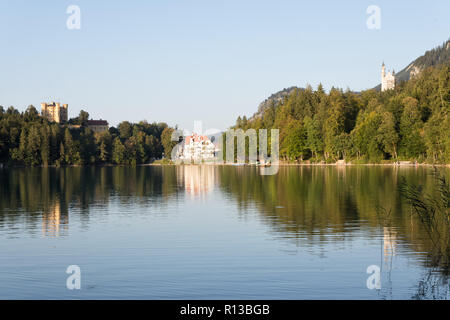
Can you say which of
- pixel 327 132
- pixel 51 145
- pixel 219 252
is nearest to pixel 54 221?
pixel 219 252

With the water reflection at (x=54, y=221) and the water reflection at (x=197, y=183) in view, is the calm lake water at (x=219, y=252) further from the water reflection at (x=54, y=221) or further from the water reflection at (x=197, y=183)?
the water reflection at (x=197, y=183)

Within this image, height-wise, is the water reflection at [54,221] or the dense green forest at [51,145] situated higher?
the dense green forest at [51,145]

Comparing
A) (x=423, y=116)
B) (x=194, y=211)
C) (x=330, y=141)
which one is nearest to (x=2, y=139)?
(x=330, y=141)

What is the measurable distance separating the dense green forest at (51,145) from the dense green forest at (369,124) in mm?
58370

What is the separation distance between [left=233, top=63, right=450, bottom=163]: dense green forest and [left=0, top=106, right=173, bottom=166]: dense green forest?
58.4 metres

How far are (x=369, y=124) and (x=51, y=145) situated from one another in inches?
3964

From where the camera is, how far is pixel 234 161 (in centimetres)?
15850

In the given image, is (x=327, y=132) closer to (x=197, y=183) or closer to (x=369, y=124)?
(x=369, y=124)

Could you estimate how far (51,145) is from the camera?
529ft

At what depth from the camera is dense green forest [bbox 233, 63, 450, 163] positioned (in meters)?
96.4

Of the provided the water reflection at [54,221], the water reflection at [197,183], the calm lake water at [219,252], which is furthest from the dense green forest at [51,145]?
the water reflection at [54,221]

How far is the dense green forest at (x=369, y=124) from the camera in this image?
9638cm

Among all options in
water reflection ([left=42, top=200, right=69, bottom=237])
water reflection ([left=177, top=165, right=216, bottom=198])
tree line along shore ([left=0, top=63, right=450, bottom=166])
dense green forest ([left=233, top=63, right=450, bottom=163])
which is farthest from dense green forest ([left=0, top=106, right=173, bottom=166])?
water reflection ([left=42, top=200, right=69, bottom=237])
